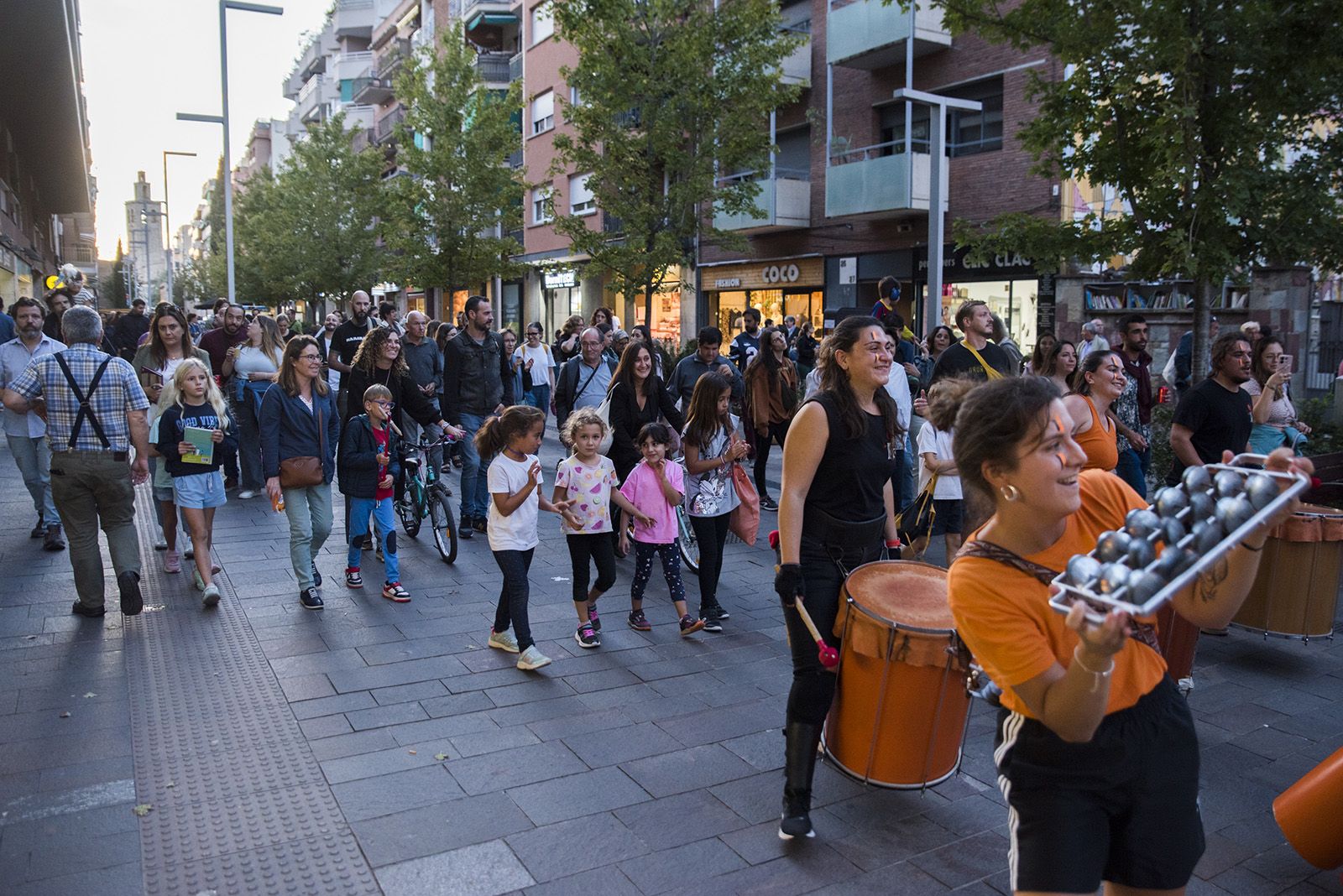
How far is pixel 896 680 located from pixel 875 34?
70.9ft

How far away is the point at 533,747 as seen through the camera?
15.5 ft

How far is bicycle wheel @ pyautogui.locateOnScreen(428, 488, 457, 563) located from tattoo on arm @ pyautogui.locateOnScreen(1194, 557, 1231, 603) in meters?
6.61

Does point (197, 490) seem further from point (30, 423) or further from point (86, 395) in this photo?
point (30, 423)

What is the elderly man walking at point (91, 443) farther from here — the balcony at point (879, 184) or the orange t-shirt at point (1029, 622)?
the balcony at point (879, 184)

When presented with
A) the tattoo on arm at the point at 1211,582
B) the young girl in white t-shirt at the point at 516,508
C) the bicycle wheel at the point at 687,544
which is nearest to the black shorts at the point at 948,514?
the bicycle wheel at the point at 687,544

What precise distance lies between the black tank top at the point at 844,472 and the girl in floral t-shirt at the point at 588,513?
2.37m

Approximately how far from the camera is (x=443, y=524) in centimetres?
858

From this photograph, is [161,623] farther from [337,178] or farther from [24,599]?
[337,178]

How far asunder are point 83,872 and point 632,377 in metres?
5.10

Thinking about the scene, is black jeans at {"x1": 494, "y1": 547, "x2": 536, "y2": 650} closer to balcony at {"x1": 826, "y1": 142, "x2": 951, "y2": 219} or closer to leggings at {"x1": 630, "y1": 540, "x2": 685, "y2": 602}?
leggings at {"x1": 630, "y1": 540, "x2": 685, "y2": 602}

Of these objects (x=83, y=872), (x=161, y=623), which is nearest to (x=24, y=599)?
(x=161, y=623)

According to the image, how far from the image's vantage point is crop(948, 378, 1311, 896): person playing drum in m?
2.26

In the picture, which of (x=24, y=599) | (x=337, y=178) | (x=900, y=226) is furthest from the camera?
(x=337, y=178)

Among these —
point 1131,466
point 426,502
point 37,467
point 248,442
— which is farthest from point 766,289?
point 37,467
